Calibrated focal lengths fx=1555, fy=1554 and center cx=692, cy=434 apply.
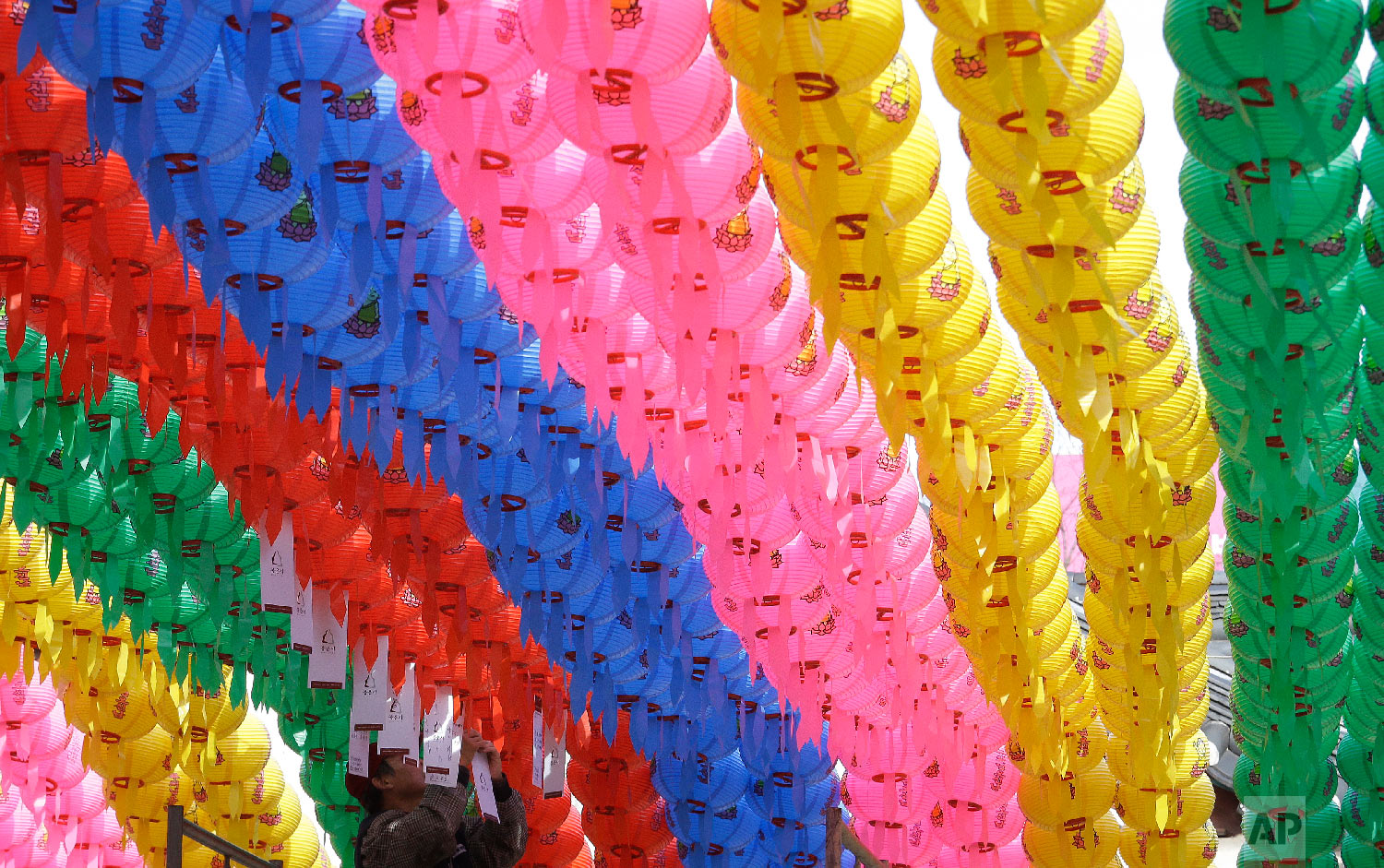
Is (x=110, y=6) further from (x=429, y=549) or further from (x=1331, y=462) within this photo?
(x=1331, y=462)

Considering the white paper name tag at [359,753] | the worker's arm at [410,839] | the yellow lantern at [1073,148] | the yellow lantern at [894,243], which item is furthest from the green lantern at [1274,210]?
the white paper name tag at [359,753]

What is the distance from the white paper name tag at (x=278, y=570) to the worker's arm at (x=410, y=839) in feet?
2.58

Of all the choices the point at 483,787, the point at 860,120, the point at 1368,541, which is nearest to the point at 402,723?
the point at 483,787

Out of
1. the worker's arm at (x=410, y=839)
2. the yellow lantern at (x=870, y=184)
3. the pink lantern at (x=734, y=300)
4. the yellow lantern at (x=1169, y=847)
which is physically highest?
the yellow lantern at (x=870, y=184)

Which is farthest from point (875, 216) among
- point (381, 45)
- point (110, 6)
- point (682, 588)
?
point (682, 588)

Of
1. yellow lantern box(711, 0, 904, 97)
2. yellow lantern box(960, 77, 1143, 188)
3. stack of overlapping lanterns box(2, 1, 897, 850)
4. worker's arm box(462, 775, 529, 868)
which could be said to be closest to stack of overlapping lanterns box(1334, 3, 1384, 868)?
yellow lantern box(960, 77, 1143, 188)

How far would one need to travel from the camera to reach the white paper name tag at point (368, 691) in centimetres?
573

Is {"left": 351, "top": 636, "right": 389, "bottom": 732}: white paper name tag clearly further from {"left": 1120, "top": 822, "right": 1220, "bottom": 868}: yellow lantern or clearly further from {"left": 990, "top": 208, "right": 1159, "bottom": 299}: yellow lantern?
{"left": 1120, "top": 822, "right": 1220, "bottom": 868}: yellow lantern

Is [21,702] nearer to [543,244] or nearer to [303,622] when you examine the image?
[303,622]

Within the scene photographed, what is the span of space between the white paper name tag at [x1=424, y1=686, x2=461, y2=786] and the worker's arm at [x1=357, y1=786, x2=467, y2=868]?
552mm

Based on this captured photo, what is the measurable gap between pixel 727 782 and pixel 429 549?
→ 1.81m

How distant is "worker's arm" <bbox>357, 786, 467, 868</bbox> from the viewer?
4812mm

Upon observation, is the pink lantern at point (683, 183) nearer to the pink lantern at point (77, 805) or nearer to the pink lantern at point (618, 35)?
the pink lantern at point (618, 35)

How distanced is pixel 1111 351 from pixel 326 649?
2928 mm
